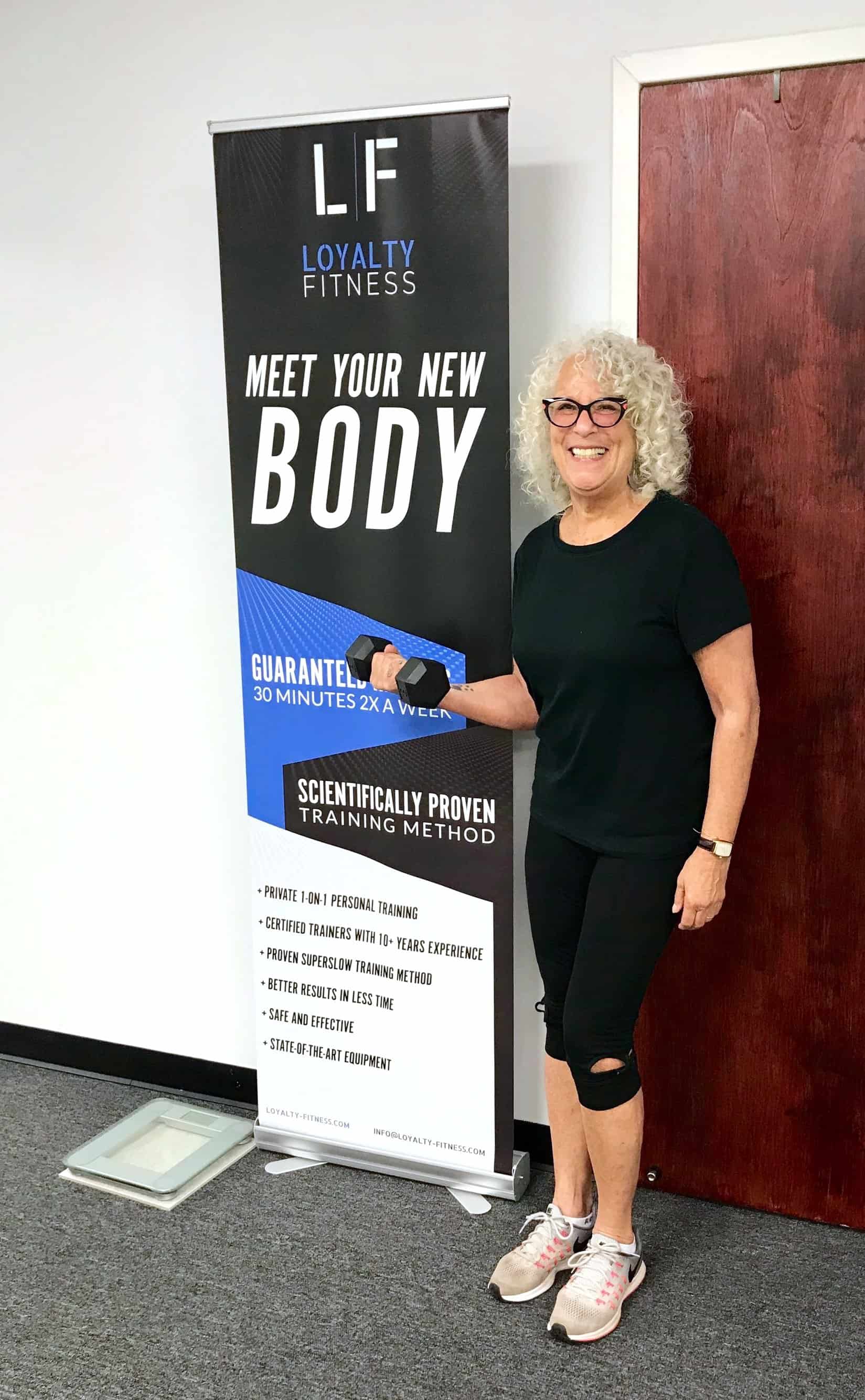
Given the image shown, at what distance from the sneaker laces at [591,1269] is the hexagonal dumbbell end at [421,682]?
1.05m

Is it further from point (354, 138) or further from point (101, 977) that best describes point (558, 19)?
point (101, 977)

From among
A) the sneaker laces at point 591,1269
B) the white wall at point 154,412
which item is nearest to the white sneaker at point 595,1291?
the sneaker laces at point 591,1269

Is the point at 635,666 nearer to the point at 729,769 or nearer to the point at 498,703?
the point at 729,769

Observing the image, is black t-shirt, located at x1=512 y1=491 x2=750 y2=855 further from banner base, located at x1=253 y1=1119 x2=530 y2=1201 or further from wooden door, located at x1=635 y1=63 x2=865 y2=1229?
banner base, located at x1=253 y1=1119 x2=530 y2=1201

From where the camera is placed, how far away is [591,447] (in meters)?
2.06

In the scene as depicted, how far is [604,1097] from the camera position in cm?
216

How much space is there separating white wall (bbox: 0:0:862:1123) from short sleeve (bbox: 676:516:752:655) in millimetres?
578

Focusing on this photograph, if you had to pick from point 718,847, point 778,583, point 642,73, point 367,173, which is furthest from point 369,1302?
point 642,73

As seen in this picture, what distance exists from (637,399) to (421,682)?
64cm

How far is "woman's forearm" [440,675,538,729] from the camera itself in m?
2.36

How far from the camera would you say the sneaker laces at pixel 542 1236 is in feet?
7.52

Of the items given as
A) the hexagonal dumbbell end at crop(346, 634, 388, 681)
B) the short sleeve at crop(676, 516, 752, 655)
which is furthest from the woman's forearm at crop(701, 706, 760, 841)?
the hexagonal dumbbell end at crop(346, 634, 388, 681)

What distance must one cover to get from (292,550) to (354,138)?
0.81m

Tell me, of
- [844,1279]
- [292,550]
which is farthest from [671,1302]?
[292,550]
